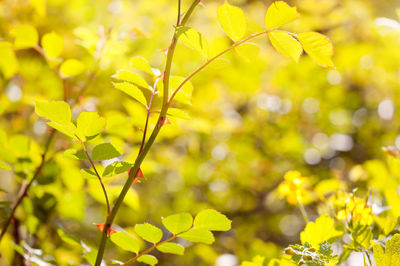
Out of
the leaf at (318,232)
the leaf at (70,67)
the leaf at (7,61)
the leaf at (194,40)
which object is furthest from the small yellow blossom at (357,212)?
the leaf at (7,61)

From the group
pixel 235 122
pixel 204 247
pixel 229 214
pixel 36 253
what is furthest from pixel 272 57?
pixel 36 253

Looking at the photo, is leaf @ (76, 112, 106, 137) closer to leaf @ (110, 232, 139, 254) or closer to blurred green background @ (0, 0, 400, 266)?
leaf @ (110, 232, 139, 254)

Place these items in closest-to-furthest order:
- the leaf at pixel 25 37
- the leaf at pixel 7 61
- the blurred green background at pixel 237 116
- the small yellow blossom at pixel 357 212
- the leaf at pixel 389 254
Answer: the leaf at pixel 389 254, the small yellow blossom at pixel 357 212, the leaf at pixel 25 37, the leaf at pixel 7 61, the blurred green background at pixel 237 116

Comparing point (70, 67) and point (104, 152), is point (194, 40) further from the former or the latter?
point (70, 67)

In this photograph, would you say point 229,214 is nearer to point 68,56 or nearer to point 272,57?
point 272,57

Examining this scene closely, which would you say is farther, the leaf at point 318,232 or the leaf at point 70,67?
the leaf at point 70,67

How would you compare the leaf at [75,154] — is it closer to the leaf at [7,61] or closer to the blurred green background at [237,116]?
the leaf at [7,61]

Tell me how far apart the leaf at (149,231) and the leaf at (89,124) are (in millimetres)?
159

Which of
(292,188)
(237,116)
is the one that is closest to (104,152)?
(292,188)

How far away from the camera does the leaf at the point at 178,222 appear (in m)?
0.60

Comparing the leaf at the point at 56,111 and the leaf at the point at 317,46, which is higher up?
the leaf at the point at 317,46

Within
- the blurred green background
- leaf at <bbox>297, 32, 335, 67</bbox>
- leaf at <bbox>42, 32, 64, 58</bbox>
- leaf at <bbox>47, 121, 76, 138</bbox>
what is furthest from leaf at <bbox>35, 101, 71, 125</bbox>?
the blurred green background

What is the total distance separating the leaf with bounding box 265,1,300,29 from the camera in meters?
0.57

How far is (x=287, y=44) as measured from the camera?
587 millimetres
